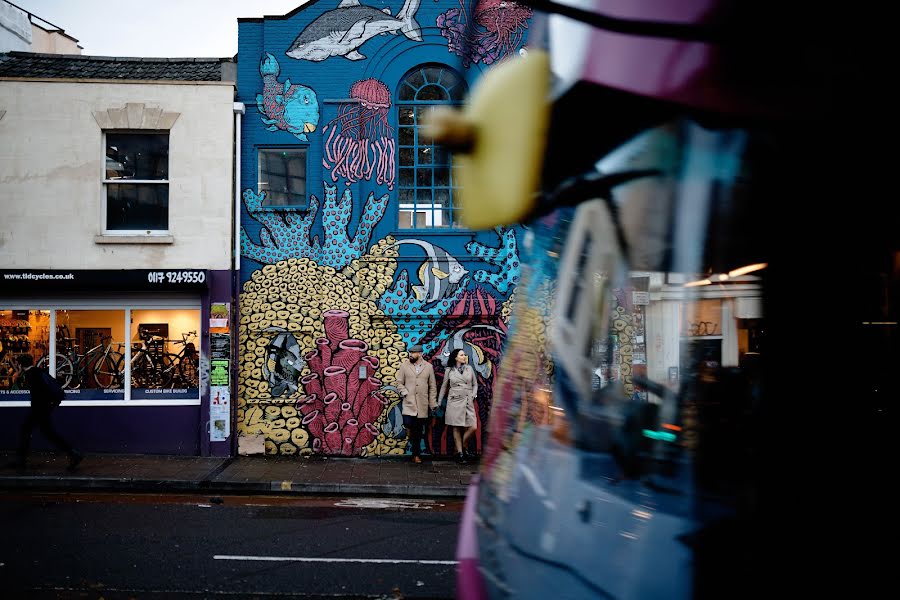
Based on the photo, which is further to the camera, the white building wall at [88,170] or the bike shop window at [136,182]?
the bike shop window at [136,182]

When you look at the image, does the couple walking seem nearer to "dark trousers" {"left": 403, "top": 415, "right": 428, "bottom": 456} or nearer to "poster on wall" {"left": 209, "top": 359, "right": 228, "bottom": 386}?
"dark trousers" {"left": 403, "top": 415, "right": 428, "bottom": 456}

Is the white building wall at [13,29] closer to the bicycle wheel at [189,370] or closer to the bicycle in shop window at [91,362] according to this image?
the bicycle in shop window at [91,362]

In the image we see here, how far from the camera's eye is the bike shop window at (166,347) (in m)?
12.9

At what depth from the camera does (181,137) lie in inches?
504

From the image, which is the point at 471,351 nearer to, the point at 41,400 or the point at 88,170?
the point at 41,400

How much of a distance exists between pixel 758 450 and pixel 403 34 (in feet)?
40.9

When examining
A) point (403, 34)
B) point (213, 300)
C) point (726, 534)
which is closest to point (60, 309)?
point (213, 300)

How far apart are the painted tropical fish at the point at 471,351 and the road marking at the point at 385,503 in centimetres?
321

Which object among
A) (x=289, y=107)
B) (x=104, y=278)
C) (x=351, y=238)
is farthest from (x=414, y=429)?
(x=289, y=107)

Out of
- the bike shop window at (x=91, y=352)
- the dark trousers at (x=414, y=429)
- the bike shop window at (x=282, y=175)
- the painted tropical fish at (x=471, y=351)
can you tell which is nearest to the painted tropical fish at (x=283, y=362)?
the dark trousers at (x=414, y=429)

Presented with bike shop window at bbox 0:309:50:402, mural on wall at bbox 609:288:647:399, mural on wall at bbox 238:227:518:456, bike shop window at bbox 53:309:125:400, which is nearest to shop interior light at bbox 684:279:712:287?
mural on wall at bbox 609:288:647:399

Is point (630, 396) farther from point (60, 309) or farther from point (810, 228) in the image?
point (60, 309)

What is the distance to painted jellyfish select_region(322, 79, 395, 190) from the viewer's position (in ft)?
42.2

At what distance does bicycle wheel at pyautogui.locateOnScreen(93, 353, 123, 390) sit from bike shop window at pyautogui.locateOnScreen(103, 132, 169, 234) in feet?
7.61
